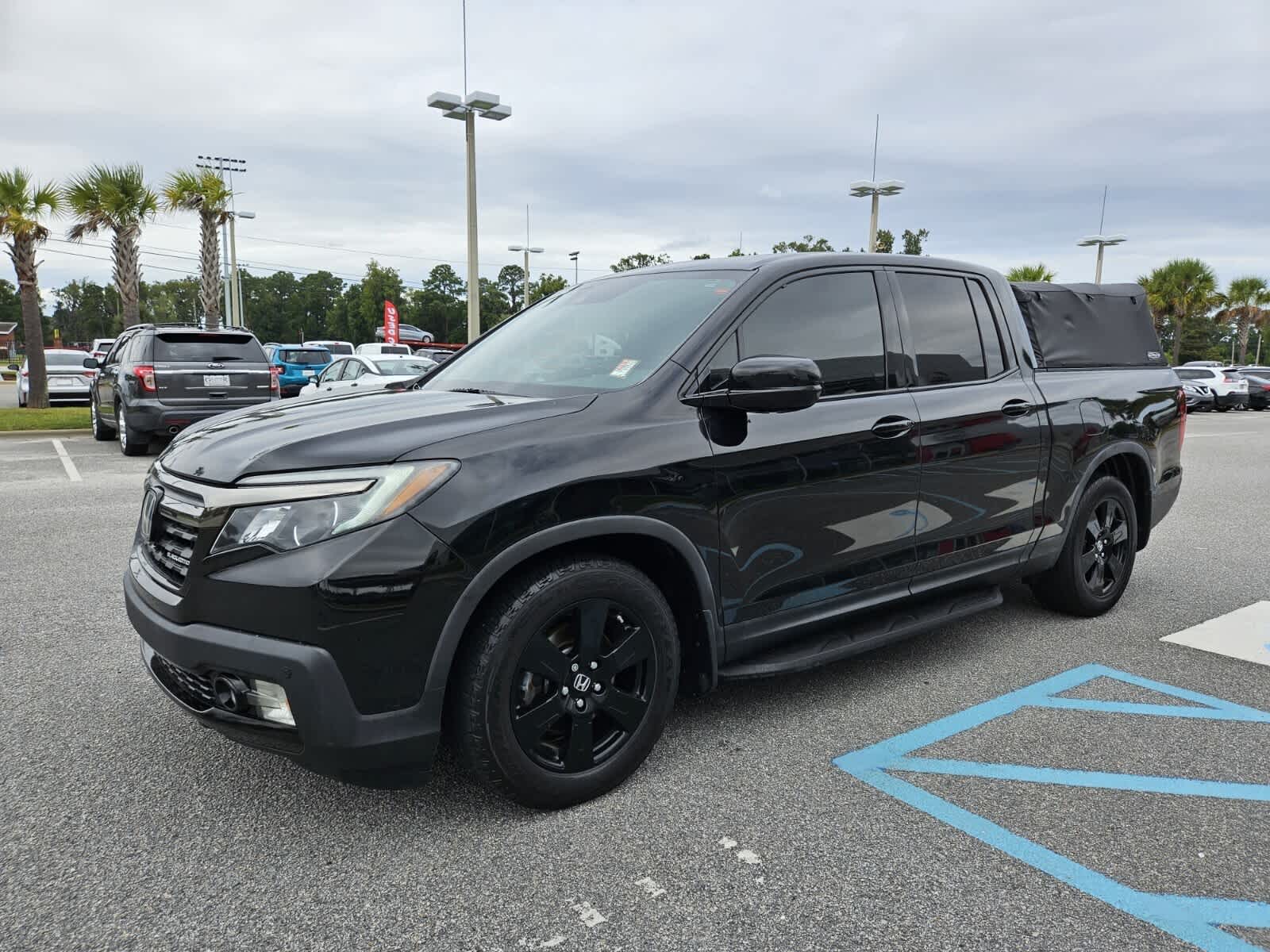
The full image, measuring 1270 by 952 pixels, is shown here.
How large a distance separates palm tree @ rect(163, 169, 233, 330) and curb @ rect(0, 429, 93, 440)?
13.3 metres

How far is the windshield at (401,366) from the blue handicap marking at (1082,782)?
43.5 feet

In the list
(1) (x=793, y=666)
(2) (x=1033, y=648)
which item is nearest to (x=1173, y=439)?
(2) (x=1033, y=648)

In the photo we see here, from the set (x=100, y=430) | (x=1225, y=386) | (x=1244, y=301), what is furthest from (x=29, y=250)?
(x=1244, y=301)

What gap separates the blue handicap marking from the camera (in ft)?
7.69

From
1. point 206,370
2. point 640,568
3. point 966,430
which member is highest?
point 206,370

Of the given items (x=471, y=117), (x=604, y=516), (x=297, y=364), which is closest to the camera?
(x=604, y=516)

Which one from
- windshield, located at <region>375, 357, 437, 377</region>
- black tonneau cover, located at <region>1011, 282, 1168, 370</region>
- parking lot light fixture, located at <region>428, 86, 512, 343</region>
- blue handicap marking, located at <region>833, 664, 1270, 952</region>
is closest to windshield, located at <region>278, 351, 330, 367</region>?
parking lot light fixture, located at <region>428, 86, 512, 343</region>

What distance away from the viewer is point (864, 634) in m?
3.62

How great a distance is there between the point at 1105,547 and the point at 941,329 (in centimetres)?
177

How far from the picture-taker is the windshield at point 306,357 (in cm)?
2733

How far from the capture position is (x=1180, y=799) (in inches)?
117

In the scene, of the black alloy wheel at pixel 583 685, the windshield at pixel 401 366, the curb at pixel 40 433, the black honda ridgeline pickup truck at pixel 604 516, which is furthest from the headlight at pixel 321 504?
the curb at pixel 40 433

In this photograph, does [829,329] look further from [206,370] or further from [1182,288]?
[1182,288]

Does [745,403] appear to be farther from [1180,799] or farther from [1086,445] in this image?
[1086,445]
